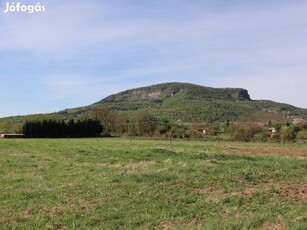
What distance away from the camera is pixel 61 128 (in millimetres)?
99188

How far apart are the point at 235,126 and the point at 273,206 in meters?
74.6

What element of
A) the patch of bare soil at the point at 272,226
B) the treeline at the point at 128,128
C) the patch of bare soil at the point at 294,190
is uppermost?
the treeline at the point at 128,128

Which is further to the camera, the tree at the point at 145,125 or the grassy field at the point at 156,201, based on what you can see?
the tree at the point at 145,125

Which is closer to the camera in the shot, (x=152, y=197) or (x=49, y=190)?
(x=152, y=197)

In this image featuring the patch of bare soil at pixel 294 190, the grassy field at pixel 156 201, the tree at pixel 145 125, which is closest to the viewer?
the grassy field at pixel 156 201

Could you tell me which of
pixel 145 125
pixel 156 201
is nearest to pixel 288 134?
pixel 145 125

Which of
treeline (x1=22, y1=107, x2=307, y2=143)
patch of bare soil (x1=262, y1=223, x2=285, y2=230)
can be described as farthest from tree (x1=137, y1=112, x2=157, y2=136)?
patch of bare soil (x1=262, y1=223, x2=285, y2=230)

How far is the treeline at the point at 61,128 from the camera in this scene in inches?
3809

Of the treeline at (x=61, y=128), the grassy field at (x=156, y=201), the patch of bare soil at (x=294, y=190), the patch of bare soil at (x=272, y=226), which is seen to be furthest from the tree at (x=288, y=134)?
the patch of bare soil at (x=272, y=226)

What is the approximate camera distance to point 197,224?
837 centimetres

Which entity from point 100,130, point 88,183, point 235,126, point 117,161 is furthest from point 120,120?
point 88,183

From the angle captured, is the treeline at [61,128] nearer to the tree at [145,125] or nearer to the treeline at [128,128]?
the treeline at [128,128]

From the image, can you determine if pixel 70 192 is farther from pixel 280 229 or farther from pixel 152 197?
pixel 280 229

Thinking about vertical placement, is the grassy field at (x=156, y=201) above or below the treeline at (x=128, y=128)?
below
